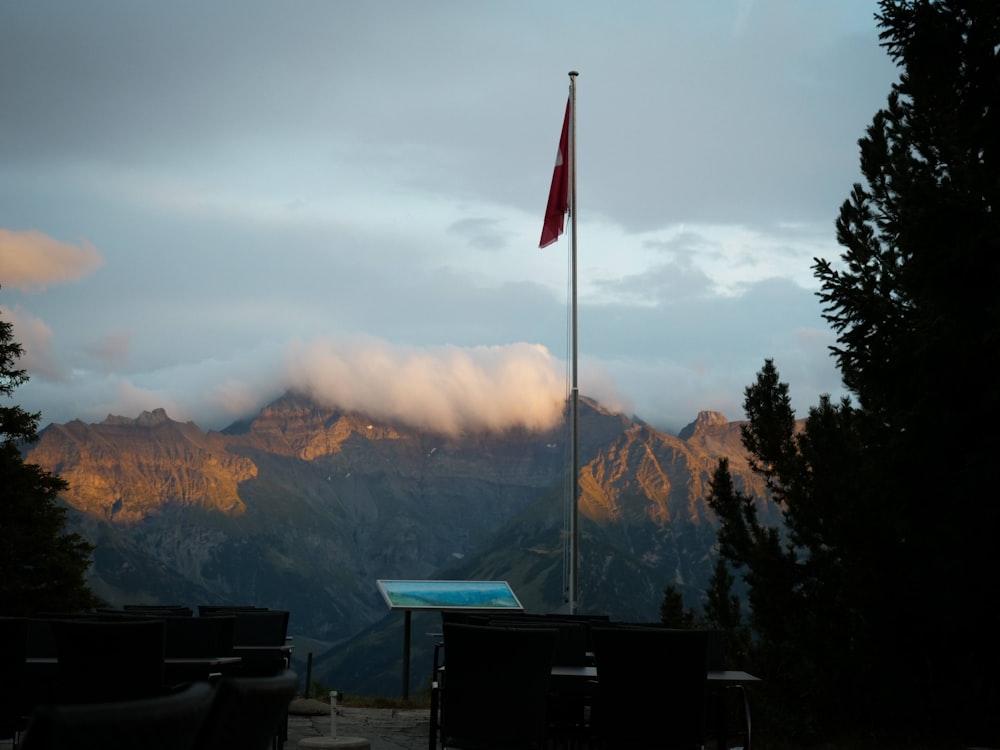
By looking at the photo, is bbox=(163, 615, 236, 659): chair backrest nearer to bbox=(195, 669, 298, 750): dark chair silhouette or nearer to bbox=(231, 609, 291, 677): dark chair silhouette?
bbox=(231, 609, 291, 677): dark chair silhouette

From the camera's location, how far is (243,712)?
7.30 ft

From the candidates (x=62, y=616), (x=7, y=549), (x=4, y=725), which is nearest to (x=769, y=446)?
(x=62, y=616)

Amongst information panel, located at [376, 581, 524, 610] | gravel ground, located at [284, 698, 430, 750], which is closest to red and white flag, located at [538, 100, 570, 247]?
information panel, located at [376, 581, 524, 610]

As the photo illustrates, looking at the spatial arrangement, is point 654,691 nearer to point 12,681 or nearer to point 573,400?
point 12,681

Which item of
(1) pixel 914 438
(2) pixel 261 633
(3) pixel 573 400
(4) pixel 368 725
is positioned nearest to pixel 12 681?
(2) pixel 261 633

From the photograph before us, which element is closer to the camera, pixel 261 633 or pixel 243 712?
pixel 243 712

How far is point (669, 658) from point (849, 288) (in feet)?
20.9

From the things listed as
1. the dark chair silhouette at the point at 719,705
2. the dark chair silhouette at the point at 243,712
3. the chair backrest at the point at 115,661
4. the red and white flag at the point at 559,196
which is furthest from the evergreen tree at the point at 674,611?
the dark chair silhouette at the point at 243,712

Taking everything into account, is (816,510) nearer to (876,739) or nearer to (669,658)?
(876,739)

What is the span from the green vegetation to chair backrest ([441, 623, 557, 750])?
511cm

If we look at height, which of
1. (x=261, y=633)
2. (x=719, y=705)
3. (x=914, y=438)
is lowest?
(x=719, y=705)

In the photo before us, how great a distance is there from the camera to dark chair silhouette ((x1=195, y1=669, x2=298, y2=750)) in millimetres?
2150

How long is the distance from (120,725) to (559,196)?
45.5 ft

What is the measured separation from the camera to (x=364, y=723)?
11.2 m
